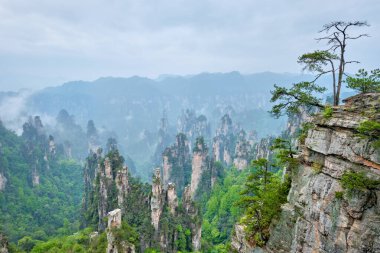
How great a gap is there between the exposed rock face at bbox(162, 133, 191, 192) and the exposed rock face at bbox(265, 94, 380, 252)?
84477 mm

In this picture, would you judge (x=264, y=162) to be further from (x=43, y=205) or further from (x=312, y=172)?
(x=43, y=205)

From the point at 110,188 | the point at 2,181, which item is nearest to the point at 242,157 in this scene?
the point at 110,188

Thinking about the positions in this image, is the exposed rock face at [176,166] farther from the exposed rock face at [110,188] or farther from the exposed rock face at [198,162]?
the exposed rock face at [110,188]

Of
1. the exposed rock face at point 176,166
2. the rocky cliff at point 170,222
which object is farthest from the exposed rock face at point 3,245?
the exposed rock face at point 176,166

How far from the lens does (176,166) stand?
4144 inches

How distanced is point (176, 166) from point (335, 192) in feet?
300

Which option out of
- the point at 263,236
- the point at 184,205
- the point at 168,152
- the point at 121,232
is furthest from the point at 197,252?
the point at 168,152

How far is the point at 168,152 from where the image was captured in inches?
4235

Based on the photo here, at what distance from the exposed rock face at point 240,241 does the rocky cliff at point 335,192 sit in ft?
7.32

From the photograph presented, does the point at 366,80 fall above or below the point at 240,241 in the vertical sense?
above

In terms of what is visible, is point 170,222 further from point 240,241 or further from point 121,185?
point 240,241

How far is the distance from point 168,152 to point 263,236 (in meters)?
88.7

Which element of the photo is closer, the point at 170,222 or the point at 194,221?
the point at 170,222

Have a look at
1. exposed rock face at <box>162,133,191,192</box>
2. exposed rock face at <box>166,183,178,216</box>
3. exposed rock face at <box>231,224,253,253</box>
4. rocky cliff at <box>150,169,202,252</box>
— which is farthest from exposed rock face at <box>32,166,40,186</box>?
exposed rock face at <box>231,224,253,253</box>
